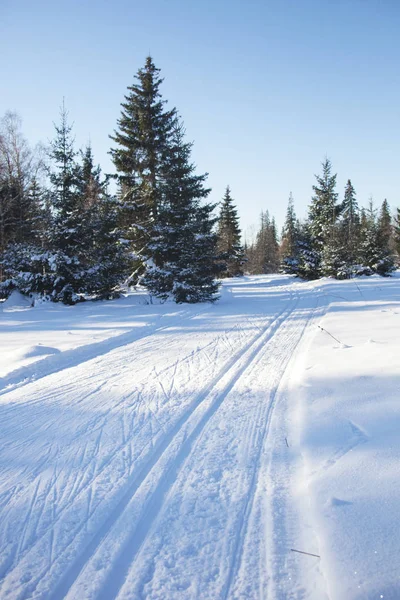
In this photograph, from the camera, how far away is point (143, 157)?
1559cm

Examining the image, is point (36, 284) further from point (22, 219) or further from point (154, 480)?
point (154, 480)

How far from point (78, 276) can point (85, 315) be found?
3.76 meters

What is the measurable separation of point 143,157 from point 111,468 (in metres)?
15.6

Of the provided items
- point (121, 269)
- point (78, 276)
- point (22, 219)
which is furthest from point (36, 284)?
point (22, 219)

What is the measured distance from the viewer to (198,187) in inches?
628

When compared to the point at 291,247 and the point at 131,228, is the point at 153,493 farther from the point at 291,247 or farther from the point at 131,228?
the point at 291,247

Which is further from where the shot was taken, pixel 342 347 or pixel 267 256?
pixel 267 256

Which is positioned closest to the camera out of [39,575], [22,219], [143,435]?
[39,575]

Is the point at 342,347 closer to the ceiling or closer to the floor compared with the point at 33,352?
closer to the floor

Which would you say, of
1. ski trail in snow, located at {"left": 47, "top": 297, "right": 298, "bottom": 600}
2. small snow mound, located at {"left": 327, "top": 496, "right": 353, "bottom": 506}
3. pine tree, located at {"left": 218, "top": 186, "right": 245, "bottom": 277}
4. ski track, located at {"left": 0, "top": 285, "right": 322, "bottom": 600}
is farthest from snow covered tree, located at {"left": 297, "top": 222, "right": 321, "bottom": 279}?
small snow mound, located at {"left": 327, "top": 496, "right": 353, "bottom": 506}

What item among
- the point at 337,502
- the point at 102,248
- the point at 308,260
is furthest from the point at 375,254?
the point at 337,502

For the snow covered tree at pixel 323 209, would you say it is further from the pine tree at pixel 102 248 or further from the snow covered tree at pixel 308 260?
the pine tree at pixel 102 248

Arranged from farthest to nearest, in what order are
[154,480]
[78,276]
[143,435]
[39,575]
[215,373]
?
[78,276], [215,373], [143,435], [154,480], [39,575]

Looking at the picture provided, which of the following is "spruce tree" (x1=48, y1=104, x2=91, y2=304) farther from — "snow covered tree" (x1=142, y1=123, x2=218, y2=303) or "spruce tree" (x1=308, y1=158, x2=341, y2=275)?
"spruce tree" (x1=308, y1=158, x2=341, y2=275)
